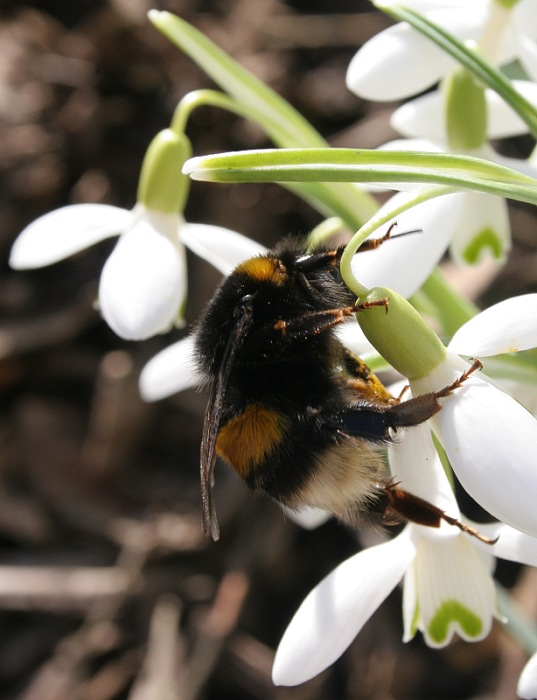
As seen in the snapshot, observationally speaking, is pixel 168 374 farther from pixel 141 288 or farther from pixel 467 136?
pixel 467 136

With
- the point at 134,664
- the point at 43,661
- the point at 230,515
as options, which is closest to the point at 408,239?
the point at 230,515

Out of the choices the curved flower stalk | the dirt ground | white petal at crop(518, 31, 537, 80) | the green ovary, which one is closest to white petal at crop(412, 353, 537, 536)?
the green ovary

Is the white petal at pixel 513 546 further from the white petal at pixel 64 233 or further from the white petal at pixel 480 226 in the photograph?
the white petal at pixel 64 233

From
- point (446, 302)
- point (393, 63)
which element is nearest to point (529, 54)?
point (393, 63)

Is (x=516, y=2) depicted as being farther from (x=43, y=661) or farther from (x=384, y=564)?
(x=43, y=661)

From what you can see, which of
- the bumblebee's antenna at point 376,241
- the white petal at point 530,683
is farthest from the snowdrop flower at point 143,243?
the white petal at point 530,683

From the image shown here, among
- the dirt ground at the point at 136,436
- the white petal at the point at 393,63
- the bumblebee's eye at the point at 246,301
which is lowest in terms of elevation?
the dirt ground at the point at 136,436

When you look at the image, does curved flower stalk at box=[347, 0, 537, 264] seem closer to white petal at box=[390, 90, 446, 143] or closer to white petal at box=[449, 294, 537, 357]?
white petal at box=[390, 90, 446, 143]
